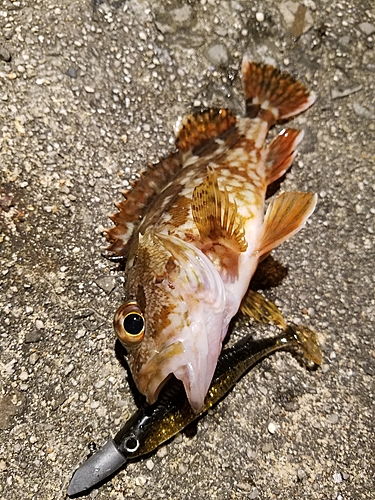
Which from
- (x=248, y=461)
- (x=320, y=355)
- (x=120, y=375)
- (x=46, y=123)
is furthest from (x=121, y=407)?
(x=46, y=123)

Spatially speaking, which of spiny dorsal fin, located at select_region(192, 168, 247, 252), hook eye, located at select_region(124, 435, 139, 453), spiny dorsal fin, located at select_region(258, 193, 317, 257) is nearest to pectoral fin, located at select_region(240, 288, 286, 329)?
spiny dorsal fin, located at select_region(258, 193, 317, 257)

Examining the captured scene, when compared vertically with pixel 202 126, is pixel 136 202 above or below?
below

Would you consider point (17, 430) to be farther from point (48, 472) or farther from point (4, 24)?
point (4, 24)

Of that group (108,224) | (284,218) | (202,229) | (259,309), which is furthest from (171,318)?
(108,224)

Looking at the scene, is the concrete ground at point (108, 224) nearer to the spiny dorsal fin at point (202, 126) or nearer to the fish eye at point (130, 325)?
the spiny dorsal fin at point (202, 126)

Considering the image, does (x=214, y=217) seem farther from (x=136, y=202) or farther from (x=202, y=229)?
(x=136, y=202)

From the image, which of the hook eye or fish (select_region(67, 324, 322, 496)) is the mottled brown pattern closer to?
fish (select_region(67, 324, 322, 496))
